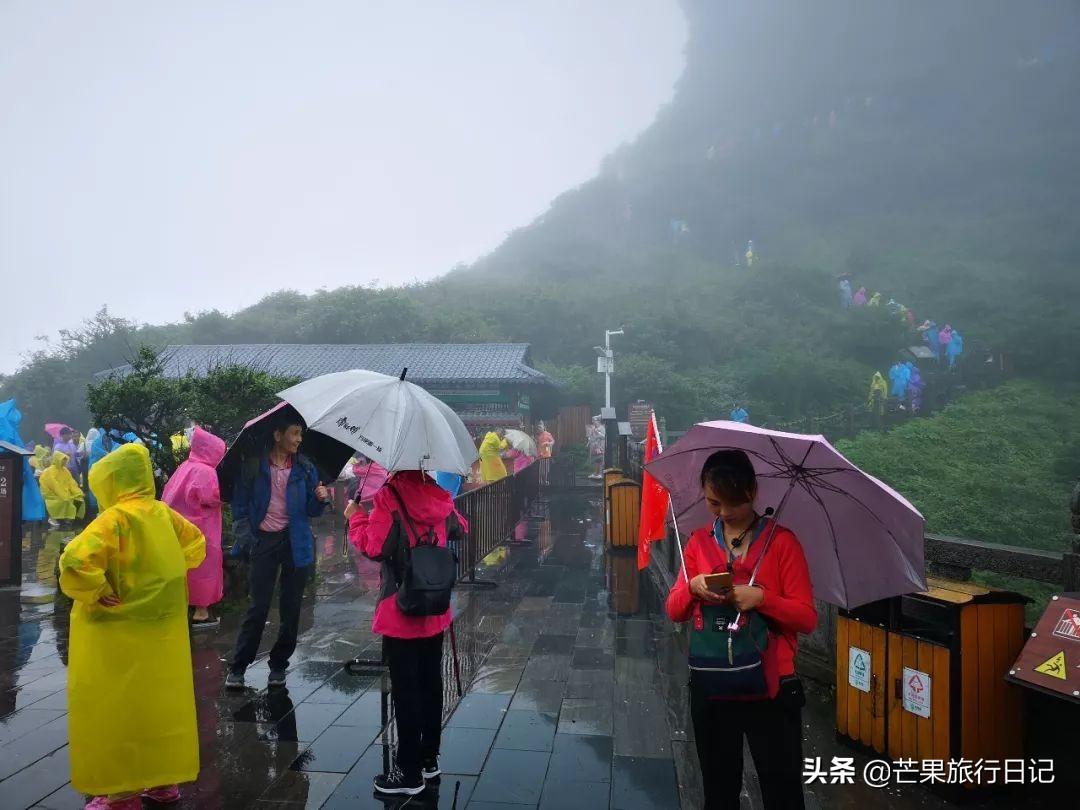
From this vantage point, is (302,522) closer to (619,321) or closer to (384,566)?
(384,566)

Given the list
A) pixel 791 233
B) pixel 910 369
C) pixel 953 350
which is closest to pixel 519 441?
pixel 910 369

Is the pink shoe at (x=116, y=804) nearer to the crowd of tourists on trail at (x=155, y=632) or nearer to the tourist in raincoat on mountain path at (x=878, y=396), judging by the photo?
the crowd of tourists on trail at (x=155, y=632)

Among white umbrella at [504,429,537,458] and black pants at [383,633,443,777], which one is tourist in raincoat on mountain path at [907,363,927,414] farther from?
black pants at [383,633,443,777]

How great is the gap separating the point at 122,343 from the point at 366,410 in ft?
135

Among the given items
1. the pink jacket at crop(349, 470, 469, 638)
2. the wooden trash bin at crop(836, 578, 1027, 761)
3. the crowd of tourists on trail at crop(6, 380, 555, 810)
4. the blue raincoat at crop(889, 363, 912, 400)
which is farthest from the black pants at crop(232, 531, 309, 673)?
the blue raincoat at crop(889, 363, 912, 400)

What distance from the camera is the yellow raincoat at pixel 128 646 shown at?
2926mm

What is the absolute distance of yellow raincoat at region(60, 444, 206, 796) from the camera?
2926 mm

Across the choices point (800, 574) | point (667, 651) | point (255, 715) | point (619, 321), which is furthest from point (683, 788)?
point (619, 321)

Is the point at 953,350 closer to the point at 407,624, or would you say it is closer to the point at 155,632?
the point at 407,624

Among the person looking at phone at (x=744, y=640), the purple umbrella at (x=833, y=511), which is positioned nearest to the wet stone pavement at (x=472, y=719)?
the person looking at phone at (x=744, y=640)

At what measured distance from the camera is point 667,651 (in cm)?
566

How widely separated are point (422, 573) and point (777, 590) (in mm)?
1604

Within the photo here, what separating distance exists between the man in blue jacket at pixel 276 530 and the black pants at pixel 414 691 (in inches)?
63.2

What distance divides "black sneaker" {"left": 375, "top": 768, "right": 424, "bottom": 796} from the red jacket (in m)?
1.82
